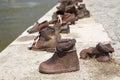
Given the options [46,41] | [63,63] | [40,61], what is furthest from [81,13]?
[63,63]

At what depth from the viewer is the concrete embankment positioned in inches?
167

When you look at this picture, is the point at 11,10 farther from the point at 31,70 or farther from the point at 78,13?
the point at 31,70

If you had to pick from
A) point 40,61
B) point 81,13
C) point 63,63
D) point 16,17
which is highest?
point 63,63

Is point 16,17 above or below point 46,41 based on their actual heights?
→ below

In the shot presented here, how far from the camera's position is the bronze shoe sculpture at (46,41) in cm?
521

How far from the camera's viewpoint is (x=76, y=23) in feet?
23.9

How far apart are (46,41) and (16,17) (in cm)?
606

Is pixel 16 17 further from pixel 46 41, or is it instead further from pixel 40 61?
pixel 40 61

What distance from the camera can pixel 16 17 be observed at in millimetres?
11195

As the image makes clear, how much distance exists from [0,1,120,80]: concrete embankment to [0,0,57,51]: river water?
2.23 meters

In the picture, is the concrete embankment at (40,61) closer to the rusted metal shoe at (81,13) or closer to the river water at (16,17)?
the rusted metal shoe at (81,13)

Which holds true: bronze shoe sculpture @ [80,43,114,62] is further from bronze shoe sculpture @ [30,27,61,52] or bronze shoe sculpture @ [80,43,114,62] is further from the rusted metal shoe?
the rusted metal shoe

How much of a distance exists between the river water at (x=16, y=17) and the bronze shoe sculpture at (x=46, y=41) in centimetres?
252

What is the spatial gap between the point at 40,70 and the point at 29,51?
977 millimetres
